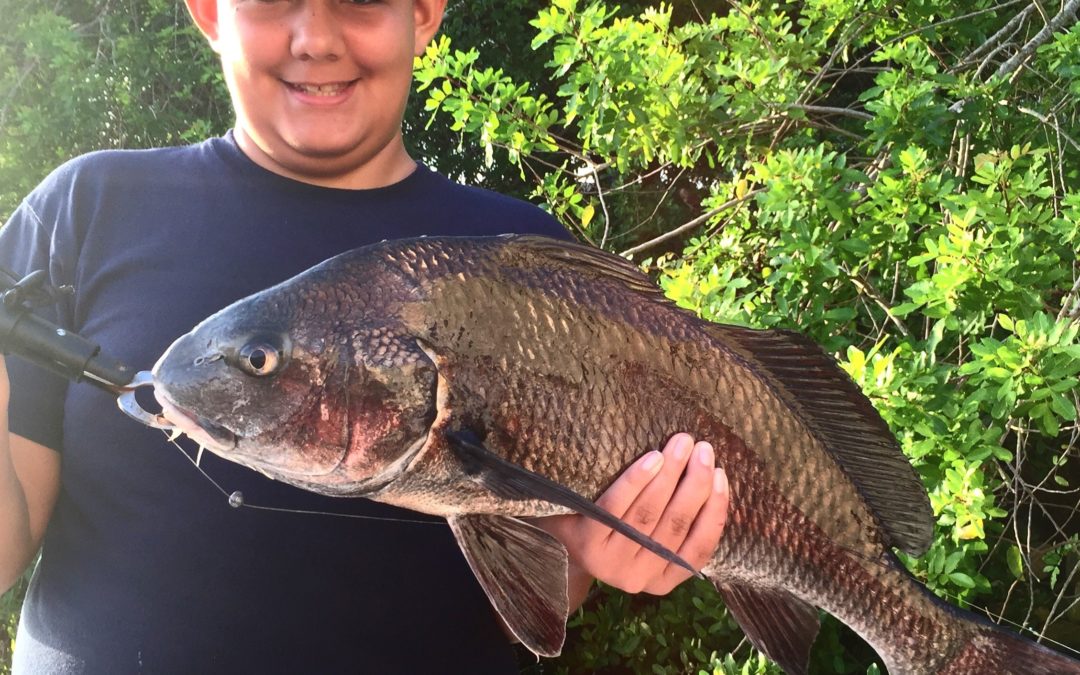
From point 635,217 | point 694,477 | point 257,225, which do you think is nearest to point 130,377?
point 257,225

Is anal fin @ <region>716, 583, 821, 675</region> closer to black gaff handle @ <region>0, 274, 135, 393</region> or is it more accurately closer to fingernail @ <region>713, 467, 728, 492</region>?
fingernail @ <region>713, 467, 728, 492</region>

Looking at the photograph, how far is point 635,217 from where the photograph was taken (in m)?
4.86

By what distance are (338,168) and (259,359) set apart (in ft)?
1.56

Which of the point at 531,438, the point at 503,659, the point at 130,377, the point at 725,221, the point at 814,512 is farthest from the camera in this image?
the point at 725,221

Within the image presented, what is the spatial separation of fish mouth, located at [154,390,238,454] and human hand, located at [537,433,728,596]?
18.4 inches

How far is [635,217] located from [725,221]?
149 centimetres

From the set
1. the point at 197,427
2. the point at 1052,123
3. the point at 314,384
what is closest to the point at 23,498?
the point at 197,427

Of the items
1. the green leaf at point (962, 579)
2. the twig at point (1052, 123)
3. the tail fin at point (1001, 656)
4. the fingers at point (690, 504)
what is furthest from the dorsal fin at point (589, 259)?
the twig at point (1052, 123)

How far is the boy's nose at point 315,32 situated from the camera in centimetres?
139

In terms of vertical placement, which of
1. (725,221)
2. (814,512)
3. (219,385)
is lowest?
(725,221)

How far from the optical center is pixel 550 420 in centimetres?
128

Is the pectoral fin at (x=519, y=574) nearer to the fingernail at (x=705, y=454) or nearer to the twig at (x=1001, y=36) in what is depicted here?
the fingernail at (x=705, y=454)

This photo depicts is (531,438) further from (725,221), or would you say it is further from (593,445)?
(725,221)

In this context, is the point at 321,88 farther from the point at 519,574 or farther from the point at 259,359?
the point at 519,574
